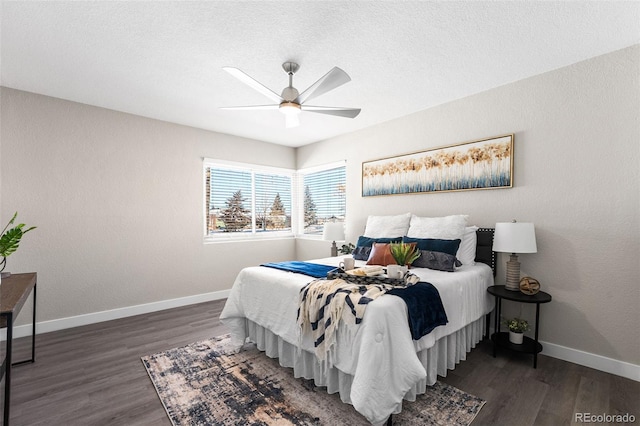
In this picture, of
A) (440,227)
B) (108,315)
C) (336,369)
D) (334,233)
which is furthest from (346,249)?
(108,315)

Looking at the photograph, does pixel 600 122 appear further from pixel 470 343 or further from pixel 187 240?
pixel 187 240

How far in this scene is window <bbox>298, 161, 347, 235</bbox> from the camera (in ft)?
16.9

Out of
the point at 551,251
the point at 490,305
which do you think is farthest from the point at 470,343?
the point at 551,251

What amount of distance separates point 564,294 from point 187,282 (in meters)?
4.64

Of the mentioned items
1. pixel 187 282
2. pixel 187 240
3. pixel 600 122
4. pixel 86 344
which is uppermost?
pixel 600 122

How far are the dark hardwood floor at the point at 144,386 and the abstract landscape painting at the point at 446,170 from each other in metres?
1.77

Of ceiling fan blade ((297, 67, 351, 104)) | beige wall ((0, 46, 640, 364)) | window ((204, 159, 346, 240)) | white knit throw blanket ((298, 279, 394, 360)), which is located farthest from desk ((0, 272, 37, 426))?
window ((204, 159, 346, 240))

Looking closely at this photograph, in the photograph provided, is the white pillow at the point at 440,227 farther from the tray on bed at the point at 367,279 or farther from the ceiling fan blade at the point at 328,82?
the ceiling fan blade at the point at 328,82

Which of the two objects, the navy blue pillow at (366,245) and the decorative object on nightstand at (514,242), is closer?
the decorative object on nightstand at (514,242)

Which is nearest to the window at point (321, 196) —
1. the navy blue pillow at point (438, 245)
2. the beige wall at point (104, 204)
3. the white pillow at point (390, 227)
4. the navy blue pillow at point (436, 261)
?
the white pillow at point (390, 227)

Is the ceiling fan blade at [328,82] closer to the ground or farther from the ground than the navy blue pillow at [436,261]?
farther from the ground

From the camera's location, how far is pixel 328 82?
7.59 feet

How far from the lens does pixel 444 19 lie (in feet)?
7.00

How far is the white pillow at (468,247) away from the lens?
10.2ft
